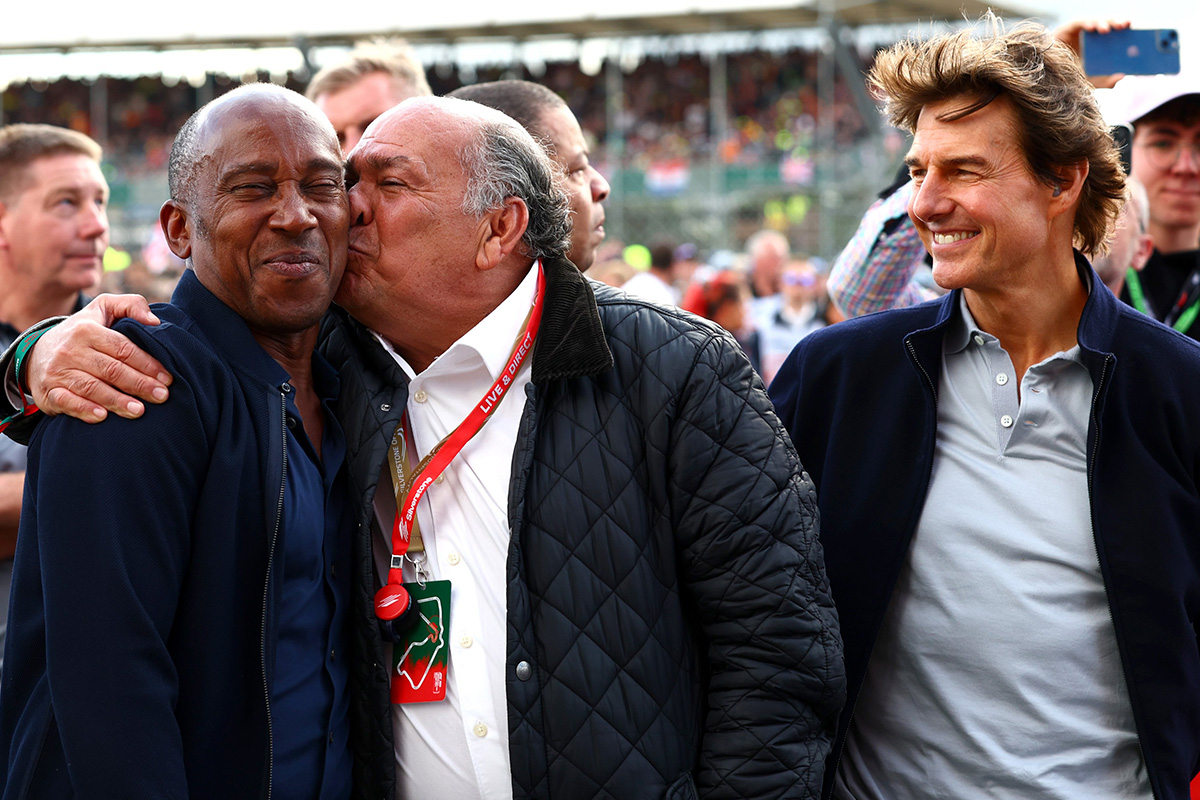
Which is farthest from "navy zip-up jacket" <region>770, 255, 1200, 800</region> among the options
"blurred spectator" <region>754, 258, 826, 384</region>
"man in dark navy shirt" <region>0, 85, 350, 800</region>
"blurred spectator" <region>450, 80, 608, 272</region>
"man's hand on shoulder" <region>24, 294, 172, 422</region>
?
"blurred spectator" <region>754, 258, 826, 384</region>

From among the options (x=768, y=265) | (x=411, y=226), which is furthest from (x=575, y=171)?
(x=768, y=265)

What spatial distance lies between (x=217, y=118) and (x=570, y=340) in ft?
2.51

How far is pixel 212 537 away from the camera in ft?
6.13

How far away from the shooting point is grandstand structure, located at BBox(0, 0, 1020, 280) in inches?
967

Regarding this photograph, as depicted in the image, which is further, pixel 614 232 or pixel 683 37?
pixel 683 37

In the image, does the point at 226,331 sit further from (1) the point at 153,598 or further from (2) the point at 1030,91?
(2) the point at 1030,91

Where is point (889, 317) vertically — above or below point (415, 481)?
above

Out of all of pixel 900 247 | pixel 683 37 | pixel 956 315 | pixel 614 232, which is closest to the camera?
pixel 956 315

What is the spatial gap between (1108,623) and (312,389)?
170 centimetres

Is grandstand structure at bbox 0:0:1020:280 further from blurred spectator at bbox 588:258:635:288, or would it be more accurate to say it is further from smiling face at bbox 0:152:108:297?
smiling face at bbox 0:152:108:297

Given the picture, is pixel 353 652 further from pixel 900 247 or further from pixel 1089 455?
pixel 900 247

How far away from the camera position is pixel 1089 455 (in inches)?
88.9

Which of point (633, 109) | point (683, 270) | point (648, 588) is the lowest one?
point (683, 270)

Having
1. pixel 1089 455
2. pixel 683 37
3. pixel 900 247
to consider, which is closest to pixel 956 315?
pixel 1089 455
